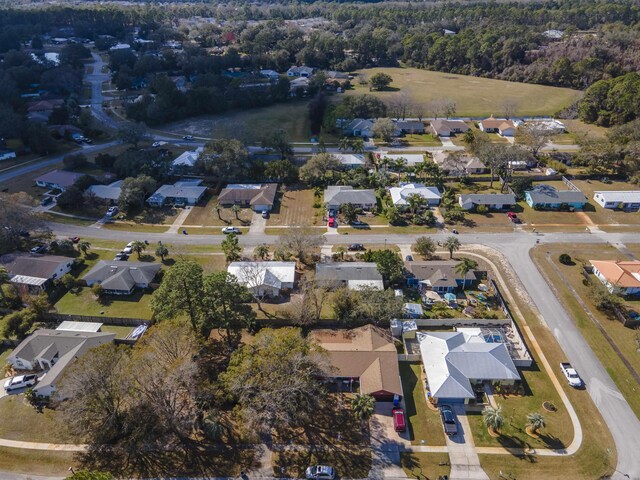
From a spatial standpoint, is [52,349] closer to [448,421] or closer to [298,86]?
[448,421]

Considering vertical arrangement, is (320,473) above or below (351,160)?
above

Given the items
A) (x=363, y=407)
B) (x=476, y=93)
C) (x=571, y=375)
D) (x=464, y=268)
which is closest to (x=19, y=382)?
(x=363, y=407)

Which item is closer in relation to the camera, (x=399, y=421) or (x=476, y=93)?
(x=399, y=421)

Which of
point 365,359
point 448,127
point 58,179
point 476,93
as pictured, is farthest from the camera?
point 476,93

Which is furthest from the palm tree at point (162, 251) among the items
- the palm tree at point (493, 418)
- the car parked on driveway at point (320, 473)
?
the palm tree at point (493, 418)

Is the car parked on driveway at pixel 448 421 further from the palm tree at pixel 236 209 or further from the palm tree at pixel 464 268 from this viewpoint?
the palm tree at pixel 236 209

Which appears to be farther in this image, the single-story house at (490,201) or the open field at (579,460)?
the single-story house at (490,201)
